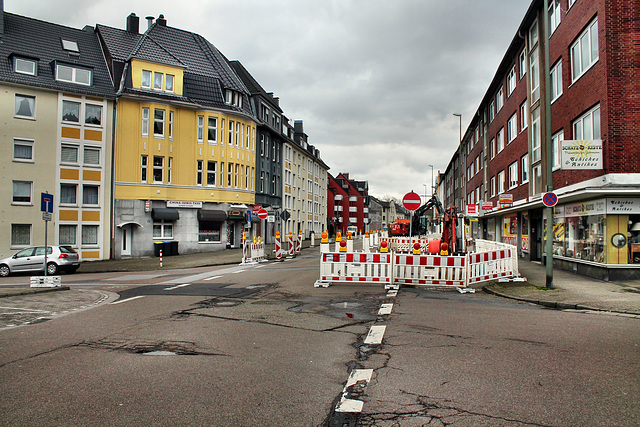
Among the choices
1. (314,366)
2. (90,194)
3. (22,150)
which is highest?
(22,150)

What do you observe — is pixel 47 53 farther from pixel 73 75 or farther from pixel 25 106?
pixel 25 106

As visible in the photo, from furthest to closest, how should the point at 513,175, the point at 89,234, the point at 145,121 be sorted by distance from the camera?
the point at 145,121 → the point at 89,234 → the point at 513,175

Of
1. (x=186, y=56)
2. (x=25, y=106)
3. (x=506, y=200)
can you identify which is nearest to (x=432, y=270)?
(x=506, y=200)

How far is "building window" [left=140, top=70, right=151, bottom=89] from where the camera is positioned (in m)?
35.0

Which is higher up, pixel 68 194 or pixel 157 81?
pixel 157 81

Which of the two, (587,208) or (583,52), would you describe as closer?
(587,208)

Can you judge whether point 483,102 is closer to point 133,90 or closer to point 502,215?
point 502,215

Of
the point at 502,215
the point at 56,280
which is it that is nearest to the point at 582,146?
the point at 56,280

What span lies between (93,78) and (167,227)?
11437 millimetres

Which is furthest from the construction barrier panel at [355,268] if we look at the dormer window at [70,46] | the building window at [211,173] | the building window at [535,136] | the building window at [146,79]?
the dormer window at [70,46]

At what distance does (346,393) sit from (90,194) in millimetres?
32383

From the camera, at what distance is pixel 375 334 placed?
24.1ft

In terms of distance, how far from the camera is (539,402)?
4.37 m

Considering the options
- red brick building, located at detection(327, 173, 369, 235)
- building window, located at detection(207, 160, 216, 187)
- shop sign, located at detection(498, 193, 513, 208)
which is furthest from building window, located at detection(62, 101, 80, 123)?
red brick building, located at detection(327, 173, 369, 235)
